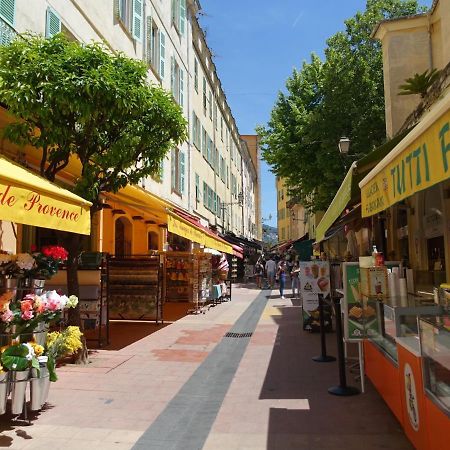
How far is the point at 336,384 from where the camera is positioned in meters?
6.32

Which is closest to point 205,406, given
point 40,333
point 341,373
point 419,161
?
point 341,373

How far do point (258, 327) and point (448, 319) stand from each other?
29.0 feet

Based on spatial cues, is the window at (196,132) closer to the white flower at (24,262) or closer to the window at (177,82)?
the window at (177,82)

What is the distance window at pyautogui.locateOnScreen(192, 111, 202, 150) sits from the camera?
79.2 feet

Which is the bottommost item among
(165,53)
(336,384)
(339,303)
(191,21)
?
(336,384)

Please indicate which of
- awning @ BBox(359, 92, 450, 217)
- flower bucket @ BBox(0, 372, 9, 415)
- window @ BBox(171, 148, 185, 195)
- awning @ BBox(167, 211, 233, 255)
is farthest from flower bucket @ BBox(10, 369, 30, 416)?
window @ BBox(171, 148, 185, 195)

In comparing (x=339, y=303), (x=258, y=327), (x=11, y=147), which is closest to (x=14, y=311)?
(x=339, y=303)

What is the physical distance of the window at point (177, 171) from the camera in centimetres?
2034

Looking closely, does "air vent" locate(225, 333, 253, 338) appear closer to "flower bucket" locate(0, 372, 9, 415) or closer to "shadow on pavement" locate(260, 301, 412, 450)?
"shadow on pavement" locate(260, 301, 412, 450)

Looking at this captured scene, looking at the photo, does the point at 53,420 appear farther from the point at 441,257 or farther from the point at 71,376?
the point at 441,257

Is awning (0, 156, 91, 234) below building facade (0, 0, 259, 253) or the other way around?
below

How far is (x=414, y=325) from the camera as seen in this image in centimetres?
409

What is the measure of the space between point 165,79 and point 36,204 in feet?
49.2

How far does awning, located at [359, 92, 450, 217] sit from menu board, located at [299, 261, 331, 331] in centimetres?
603
